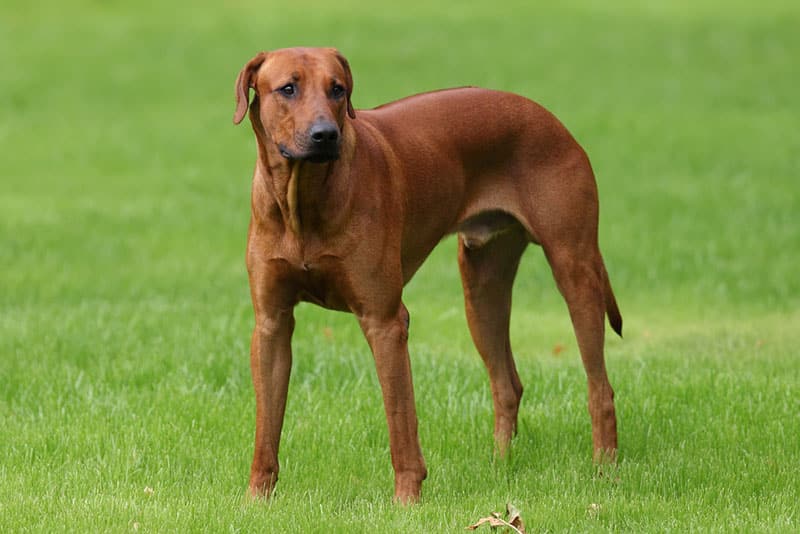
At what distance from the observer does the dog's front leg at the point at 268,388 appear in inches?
232

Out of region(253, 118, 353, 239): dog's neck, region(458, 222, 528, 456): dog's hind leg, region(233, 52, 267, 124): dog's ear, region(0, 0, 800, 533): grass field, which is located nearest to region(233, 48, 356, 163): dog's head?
region(233, 52, 267, 124): dog's ear

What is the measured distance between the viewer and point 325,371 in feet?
26.9

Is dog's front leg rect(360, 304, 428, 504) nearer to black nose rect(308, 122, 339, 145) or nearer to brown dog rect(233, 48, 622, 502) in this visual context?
brown dog rect(233, 48, 622, 502)

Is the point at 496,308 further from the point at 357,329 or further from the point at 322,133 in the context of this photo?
the point at 357,329

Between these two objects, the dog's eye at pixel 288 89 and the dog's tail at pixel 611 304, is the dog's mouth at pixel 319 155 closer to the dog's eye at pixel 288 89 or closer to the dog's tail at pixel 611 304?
the dog's eye at pixel 288 89

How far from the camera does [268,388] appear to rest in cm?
594

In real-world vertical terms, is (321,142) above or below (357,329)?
above

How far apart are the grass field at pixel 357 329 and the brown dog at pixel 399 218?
17.1 inches

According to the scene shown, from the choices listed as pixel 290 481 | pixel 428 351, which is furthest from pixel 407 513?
pixel 428 351

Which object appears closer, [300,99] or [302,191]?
[300,99]

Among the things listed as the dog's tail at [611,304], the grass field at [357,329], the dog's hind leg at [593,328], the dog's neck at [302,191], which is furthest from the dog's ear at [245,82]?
the dog's tail at [611,304]

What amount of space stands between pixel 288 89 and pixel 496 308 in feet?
6.71

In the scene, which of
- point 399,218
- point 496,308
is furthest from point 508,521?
point 496,308

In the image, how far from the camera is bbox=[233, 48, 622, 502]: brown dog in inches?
219
